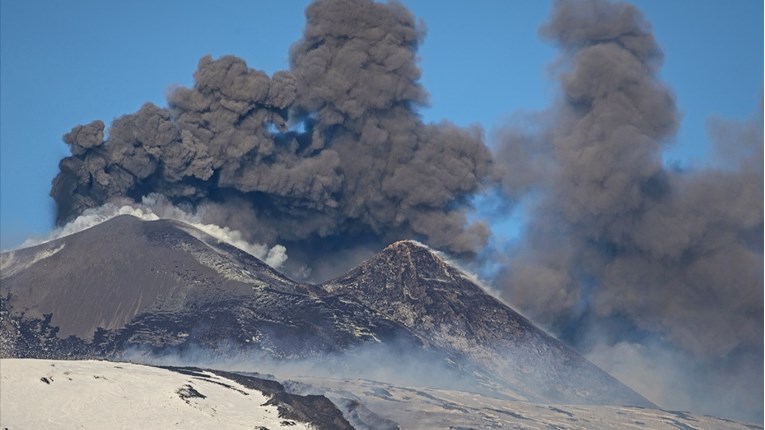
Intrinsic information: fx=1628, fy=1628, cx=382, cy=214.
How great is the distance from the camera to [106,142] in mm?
98125

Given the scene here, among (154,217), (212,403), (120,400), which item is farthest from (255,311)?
(120,400)

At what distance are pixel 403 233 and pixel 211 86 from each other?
16.3 m

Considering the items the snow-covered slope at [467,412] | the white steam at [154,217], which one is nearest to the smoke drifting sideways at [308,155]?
the white steam at [154,217]

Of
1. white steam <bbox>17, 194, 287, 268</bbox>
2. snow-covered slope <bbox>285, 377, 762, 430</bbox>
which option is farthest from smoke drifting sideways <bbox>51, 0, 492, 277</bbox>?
snow-covered slope <bbox>285, 377, 762, 430</bbox>

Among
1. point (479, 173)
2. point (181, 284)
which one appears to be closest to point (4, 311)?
point (181, 284)

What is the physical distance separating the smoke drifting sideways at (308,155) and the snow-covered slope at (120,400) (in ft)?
94.5

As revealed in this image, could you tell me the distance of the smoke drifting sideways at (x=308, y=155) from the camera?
322 ft

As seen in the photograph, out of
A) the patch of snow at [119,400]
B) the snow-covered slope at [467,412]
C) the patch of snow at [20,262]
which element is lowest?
the patch of snow at [119,400]

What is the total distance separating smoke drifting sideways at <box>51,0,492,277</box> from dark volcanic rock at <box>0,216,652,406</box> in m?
2.73

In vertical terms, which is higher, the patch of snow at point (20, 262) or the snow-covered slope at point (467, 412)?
the patch of snow at point (20, 262)

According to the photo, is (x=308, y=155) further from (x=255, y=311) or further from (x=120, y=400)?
(x=120, y=400)

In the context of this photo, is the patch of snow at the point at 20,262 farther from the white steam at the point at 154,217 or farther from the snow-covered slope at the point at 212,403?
the snow-covered slope at the point at 212,403

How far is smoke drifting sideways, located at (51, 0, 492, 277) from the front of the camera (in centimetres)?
9819

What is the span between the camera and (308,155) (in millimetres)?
104125
